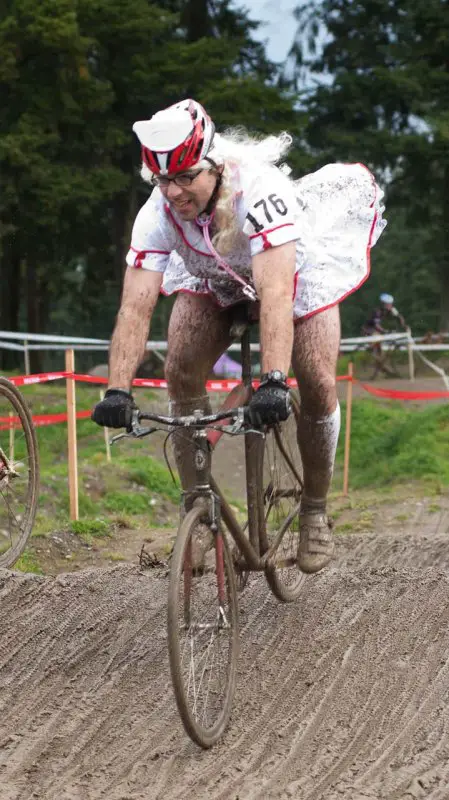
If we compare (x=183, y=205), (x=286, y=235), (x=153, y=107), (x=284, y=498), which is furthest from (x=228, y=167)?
(x=153, y=107)

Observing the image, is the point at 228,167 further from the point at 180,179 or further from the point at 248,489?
the point at 248,489

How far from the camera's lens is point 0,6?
2117 cm

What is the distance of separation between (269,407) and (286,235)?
Result: 2.46 ft

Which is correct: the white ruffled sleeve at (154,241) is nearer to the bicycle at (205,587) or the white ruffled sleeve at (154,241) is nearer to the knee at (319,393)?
the bicycle at (205,587)

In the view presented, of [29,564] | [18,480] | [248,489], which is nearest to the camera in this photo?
[248,489]

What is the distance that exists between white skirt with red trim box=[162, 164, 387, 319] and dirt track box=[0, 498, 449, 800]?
1547 mm

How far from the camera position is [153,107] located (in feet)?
79.3

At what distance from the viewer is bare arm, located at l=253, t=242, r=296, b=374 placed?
14.3 ft

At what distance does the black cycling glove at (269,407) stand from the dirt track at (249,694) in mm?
1152

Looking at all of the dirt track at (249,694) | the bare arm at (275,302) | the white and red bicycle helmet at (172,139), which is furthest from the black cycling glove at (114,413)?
the dirt track at (249,694)

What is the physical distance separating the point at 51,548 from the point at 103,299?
73.0 ft

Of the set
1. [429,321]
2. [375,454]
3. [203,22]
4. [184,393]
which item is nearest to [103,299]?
[203,22]

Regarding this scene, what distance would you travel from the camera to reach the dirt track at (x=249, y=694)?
386 cm

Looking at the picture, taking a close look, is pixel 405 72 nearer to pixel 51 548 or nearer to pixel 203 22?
pixel 203 22
